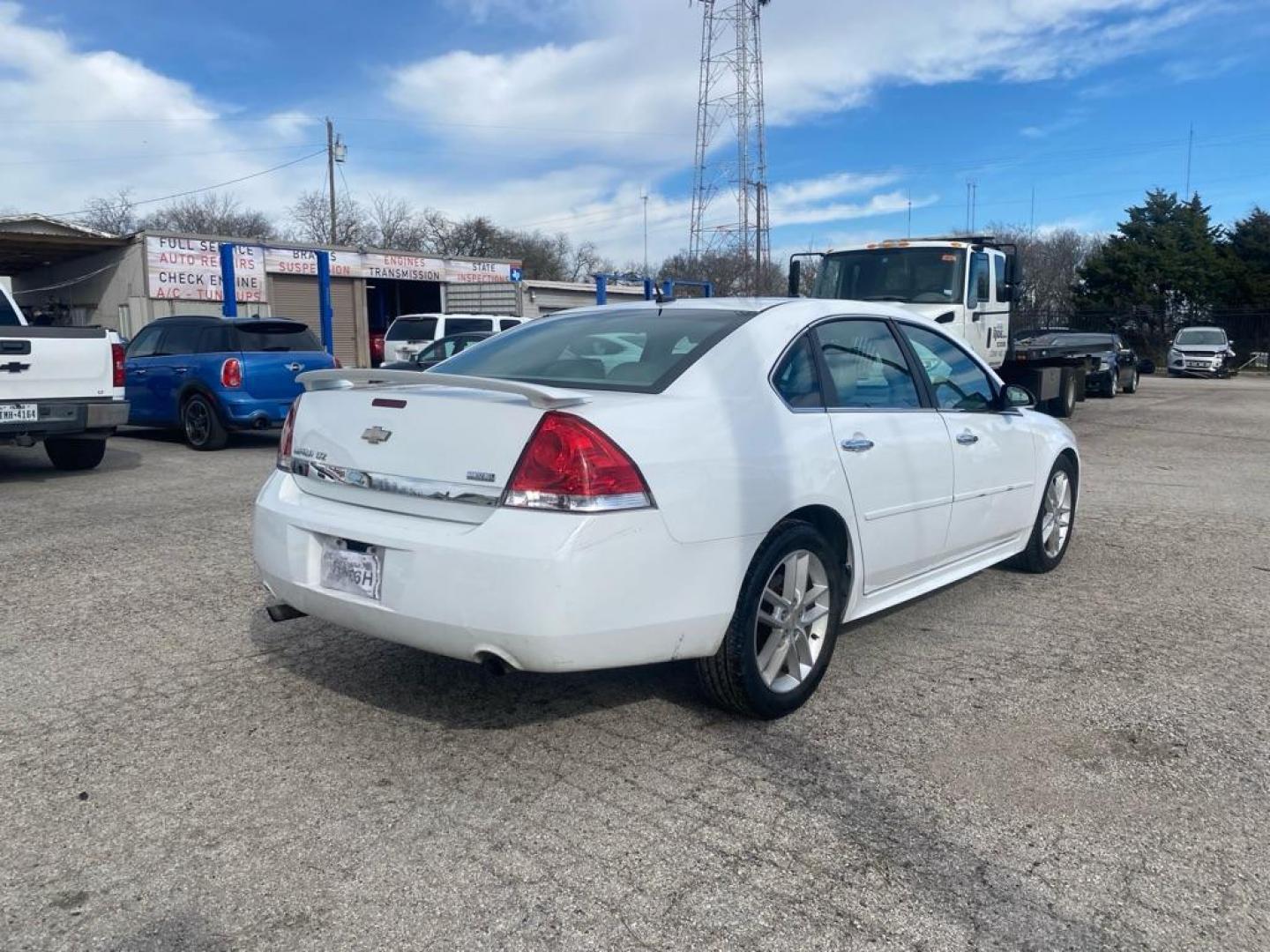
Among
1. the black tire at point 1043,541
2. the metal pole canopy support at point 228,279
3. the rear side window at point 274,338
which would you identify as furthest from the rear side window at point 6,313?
the metal pole canopy support at point 228,279

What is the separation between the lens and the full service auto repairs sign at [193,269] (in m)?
24.9

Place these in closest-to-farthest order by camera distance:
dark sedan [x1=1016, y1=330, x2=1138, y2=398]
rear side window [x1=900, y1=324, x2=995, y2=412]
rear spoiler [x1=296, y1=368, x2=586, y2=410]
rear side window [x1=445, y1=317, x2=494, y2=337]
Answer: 1. rear spoiler [x1=296, y1=368, x2=586, y2=410]
2. rear side window [x1=900, y1=324, x2=995, y2=412]
3. rear side window [x1=445, y1=317, x2=494, y2=337]
4. dark sedan [x1=1016, y1=330, x2=1138, y2=398]

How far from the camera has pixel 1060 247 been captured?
73.2 m

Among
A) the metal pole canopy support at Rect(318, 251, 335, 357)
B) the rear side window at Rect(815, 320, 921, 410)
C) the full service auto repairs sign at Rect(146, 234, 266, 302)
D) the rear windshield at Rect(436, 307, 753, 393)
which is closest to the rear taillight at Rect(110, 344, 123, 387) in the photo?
the rear windshield at Rect(436, 307, 753, 393)

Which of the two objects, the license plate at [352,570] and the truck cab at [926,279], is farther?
the truck cab at [926,279]

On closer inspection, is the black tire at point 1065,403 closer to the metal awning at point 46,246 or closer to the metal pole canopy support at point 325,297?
the metal pole canopy support at point 325,297

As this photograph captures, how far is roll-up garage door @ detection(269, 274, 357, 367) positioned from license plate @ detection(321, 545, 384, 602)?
2590 centimetres

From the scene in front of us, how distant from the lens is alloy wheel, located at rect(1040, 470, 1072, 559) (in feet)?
19.6

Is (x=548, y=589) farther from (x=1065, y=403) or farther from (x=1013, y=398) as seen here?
(x=1065, y=403)

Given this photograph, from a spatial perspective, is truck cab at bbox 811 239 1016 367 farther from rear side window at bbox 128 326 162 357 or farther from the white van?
the white van

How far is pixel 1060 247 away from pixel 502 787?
78133 mm

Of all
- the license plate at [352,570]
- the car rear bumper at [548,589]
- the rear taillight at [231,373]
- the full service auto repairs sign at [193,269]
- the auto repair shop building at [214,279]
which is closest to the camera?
the car rear bumper at [548,589]

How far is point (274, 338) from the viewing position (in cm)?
1195

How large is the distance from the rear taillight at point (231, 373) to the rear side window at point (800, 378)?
350 inches
